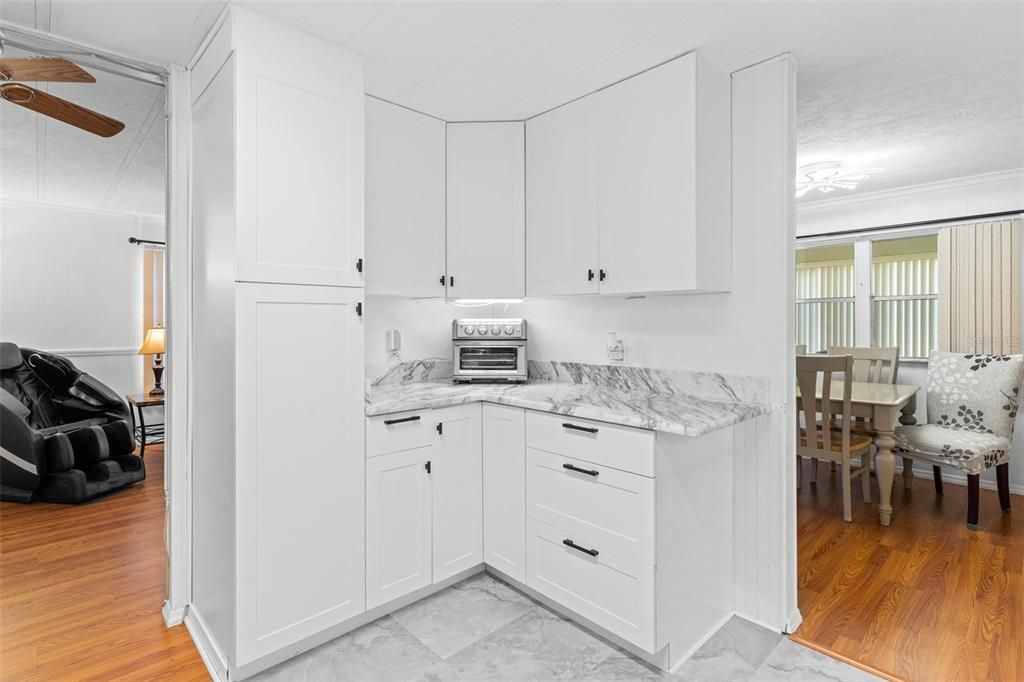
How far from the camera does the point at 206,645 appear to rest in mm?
2027

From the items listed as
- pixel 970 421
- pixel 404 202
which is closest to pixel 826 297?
pixel 970 421

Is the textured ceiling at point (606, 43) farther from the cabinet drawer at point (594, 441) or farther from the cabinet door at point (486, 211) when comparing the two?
the cabinet drawer at point (594, 441)

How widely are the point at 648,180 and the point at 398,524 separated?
180cm

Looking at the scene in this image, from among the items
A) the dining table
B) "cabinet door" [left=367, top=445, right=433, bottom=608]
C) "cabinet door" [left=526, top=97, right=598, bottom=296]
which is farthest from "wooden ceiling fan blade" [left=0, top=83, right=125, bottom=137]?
the dining table

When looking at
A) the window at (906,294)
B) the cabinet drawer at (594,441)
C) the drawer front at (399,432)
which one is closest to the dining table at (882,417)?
the window at (906,294)

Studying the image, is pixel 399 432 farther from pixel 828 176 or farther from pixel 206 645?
pixel 828 176

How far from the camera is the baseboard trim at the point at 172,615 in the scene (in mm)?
→ 2207

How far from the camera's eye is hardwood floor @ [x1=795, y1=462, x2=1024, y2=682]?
205 centimetres

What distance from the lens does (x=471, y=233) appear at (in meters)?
2.83

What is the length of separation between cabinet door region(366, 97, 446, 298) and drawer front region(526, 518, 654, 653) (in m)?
1.30

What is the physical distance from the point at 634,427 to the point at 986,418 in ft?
10.4

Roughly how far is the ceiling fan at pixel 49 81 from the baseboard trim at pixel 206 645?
1942 mm

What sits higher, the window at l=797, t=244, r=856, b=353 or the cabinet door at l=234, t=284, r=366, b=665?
the window at l=797, t=244, r=856, b=353

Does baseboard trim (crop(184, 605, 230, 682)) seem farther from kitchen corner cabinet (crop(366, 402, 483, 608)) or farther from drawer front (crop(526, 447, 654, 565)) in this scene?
drawer front (crop(526, 447, 654, 565))
